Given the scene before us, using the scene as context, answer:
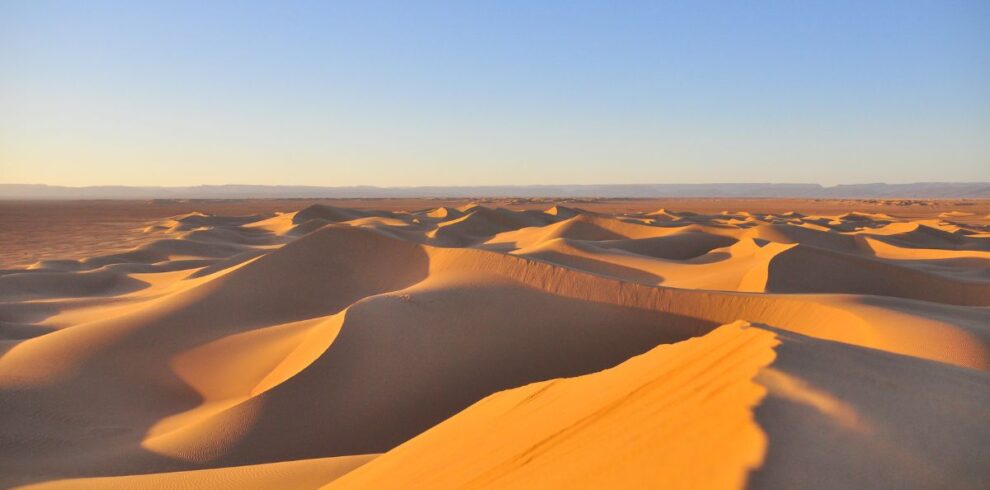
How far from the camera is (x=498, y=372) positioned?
5961 millimetres

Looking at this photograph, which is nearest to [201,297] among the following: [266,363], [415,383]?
[266,363]

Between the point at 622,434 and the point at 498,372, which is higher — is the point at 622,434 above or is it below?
above

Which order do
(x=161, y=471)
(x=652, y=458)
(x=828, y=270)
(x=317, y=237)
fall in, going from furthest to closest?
(x=317, y=237) < (x=828, y=270) < (x=161, y=471) < (x=652, y=458)

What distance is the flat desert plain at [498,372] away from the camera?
2.20m

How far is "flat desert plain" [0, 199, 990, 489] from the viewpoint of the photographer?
86.6 inches

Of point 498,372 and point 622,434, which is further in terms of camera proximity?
point 498,372

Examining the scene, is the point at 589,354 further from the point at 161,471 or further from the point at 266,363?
the point at 161,471

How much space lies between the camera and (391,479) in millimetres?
3215


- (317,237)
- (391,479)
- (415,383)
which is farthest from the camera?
(317,237)

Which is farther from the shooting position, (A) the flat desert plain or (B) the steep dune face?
(A) the flat desert plain

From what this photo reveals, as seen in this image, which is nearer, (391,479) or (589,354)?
(391,479)

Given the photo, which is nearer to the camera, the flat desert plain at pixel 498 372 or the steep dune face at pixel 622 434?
the steep dune face at pixel 622 434

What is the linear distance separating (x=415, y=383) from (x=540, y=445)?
10.2ft

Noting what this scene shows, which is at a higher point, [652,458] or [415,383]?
[652,458]
